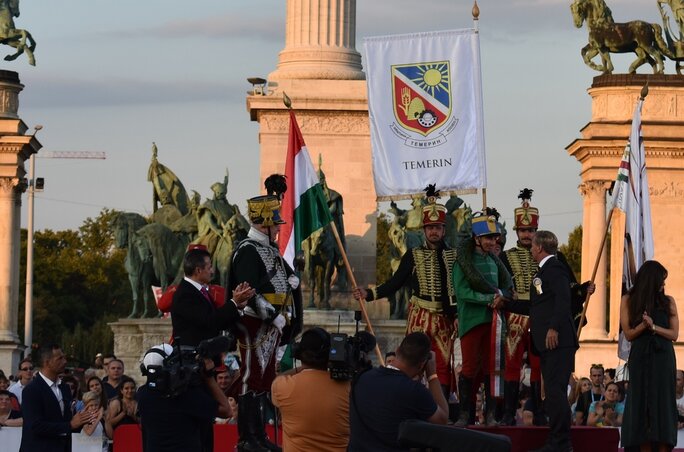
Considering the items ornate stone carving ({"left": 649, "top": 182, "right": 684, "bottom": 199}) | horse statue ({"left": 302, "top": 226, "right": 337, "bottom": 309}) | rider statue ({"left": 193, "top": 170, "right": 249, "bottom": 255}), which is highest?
ornate stone carving ({"left": 649, "top": 182, "right": 684, "bottom": 199})

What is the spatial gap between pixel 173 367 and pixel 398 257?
3593 cm

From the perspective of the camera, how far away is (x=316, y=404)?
1420cm

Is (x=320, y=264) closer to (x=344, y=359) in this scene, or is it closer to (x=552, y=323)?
(x=552, y=323)

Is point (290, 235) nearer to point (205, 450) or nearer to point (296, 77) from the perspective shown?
point (205, 450)

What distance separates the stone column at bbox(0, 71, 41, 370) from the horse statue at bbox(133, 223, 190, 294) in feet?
19.3

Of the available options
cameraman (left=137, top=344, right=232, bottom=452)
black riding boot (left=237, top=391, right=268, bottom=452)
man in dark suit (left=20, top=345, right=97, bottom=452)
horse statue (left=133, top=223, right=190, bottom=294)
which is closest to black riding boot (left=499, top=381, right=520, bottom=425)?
black riding boot (left=237, top=391, right=268, bottom=452)

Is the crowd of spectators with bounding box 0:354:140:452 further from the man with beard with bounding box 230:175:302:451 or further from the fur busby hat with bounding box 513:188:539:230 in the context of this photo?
the fur busby hat with bounding box 513:188:539:230

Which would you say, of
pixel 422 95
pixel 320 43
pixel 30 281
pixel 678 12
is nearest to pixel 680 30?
pixel 678 12

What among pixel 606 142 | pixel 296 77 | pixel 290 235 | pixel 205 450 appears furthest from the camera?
pixel 606 142

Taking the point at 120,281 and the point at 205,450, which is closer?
the point at 205,450

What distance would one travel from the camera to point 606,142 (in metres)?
56.5

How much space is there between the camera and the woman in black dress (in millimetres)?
17344

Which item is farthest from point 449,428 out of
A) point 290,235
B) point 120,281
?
point 120,281

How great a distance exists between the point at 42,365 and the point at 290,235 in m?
4.26
